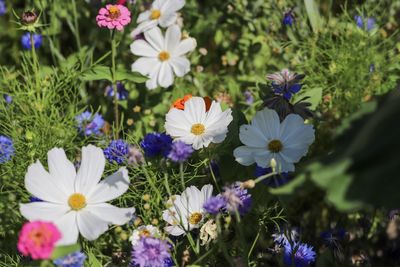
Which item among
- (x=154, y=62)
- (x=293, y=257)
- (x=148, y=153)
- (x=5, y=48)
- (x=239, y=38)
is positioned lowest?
(x=293, y=257)

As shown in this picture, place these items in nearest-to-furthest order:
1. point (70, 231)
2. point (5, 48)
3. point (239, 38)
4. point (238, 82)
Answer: point (70, 231) → point (238, 82) → point (239, 38) → point (5, 48)

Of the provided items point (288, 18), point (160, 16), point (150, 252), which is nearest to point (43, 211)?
point (150, 252)

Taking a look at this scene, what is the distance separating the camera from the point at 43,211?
49.3 inches

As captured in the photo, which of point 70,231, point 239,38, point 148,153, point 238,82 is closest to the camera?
point 70,231

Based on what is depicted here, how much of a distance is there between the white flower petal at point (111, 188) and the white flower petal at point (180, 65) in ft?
2.34

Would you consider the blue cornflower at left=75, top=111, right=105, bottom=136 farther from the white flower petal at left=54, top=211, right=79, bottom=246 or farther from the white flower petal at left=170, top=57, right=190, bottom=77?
the white flower petal at left=54, top=211, right=79, bottom=246

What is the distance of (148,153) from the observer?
1350 millimetres

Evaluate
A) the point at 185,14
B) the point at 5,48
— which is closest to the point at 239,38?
the point at 185,14

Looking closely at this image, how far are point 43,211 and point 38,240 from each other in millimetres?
245

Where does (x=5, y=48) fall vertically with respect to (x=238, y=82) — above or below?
above

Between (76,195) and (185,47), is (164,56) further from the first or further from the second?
(76,195)

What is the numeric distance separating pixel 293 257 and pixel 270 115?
303 millimetres

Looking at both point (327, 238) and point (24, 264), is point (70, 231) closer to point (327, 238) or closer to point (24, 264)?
point (24, 264)

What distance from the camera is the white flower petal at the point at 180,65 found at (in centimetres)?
196
